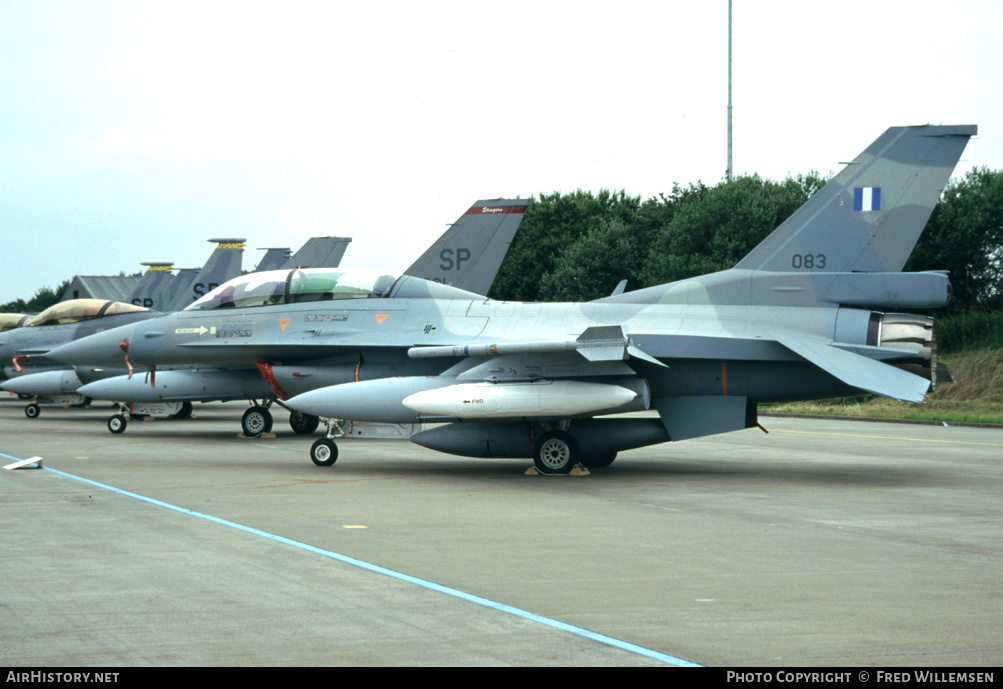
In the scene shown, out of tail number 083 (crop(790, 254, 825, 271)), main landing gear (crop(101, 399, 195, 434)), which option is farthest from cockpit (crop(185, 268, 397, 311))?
tail number 083 (crop(790, 254, 825, 271))

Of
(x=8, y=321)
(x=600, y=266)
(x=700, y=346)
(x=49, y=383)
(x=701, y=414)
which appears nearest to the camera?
(x=700, y=346)

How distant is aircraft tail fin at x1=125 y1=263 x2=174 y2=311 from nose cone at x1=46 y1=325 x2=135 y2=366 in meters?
12.8

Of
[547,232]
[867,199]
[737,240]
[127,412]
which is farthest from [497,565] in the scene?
[547,232]

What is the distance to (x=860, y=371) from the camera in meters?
12.8

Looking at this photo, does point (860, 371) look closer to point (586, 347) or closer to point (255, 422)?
point (586, 347)

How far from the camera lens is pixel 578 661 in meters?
5.00

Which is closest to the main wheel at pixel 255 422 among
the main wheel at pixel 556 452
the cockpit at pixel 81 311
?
the cockpit at pixel 81 311

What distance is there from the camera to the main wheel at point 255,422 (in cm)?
2011

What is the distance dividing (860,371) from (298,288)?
8.81 m

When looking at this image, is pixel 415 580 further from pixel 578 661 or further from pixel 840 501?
pixel 840 501

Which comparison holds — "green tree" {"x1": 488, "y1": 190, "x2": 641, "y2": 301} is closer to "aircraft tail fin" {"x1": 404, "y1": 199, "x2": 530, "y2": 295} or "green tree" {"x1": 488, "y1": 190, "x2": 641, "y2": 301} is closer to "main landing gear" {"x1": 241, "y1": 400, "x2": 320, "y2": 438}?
"aircraft tail fin" {"x1": 404, "y1": 199, "x2": 530, "y2": 295}

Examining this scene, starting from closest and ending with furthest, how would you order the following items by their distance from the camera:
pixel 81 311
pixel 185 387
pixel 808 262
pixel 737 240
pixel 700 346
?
pixel 700 346 < pixel 808 262 < pixel 185 387 < pixel 81 311 < pixel 737 240

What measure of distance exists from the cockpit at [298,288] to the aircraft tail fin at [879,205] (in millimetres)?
5763

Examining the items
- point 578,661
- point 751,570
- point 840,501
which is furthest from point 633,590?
point 840,501
